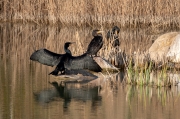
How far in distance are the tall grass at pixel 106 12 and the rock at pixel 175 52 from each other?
7275mm

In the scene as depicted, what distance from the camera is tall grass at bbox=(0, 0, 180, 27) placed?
19453 millimetres

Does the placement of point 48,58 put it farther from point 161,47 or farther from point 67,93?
point 161,47

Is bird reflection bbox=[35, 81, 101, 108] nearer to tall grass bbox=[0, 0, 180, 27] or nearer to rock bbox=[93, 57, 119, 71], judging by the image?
rock bbox=[93, 57, 119, 71]

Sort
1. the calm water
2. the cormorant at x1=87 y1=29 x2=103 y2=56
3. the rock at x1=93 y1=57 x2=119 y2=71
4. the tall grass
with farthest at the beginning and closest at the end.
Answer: the tall grass, the cormorant at x1=87 y1=29 x2=103 y2=56, the rock at x1=93 y1=57 x2=119 y2=71, the calm water

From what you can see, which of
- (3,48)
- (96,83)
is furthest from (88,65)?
(3,48)

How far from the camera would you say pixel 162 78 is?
995 centimetres

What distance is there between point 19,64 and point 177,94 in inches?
166

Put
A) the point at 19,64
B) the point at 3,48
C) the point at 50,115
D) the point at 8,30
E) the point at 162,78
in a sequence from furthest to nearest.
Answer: the point at 8,30
the point at 3,48
the point at 19,64
the point at 162,78
the point at 50,115

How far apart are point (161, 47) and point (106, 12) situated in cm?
735

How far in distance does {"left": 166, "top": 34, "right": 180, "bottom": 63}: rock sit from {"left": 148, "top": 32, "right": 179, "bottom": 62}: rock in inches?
4.9

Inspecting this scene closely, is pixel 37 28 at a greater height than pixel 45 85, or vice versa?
pixel 37 28

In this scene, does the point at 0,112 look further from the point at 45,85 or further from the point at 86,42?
the point at 86,42

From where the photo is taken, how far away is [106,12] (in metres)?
19.7

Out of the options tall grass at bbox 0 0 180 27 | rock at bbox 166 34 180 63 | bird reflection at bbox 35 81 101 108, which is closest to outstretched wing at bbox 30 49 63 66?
bird reflection at bbox 35 81 101 108
